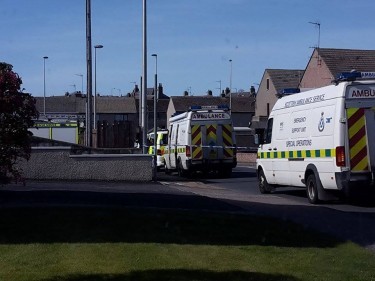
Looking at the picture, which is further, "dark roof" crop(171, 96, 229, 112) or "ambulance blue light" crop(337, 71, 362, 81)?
"dark roof" crop(171, 96, 229, 112)

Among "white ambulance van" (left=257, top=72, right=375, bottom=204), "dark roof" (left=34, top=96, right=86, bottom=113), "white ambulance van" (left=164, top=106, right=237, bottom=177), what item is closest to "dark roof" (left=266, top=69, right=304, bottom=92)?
"dark roof" (left=34, top=96, right=86, bottom=113)

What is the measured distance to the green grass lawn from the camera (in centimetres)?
915

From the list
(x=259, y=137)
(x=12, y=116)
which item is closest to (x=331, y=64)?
(x=259, y=137)

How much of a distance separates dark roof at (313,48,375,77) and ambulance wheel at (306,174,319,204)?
32532 millimetres

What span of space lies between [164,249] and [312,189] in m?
8.67

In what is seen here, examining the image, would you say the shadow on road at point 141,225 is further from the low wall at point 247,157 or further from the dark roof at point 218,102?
the dark roof at point 218,102

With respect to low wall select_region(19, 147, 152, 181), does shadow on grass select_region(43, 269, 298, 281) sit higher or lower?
lower

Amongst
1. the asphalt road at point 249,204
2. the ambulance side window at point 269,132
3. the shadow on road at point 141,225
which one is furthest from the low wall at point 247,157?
the shadow on road at point 141,225

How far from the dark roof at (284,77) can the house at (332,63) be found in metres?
11.3

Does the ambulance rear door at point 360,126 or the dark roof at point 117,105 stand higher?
the dark roof at point 117,105

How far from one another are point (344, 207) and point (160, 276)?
9.31 metres

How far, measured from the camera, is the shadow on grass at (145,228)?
11102 millimetres

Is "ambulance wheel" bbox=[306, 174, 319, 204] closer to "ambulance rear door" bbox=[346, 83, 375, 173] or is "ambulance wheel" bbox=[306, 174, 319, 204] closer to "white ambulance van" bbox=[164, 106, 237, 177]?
"ambulance rear door" bbox=[346, 83, 375, 173]

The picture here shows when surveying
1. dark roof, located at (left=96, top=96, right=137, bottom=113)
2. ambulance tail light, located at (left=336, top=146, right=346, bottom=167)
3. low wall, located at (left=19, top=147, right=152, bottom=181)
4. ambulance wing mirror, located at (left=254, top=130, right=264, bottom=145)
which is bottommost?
low wall, located at (left=19, top=147, right=152, bottom=181)
